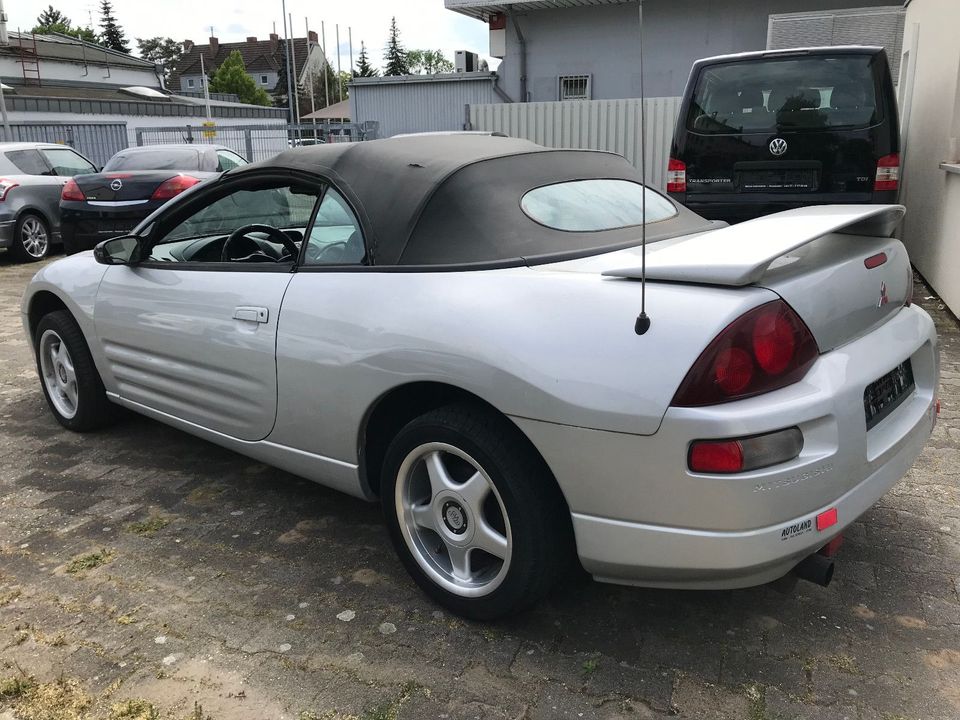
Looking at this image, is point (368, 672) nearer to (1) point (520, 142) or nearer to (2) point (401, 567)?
(2) point (401, 567)

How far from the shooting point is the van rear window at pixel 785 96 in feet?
20.9

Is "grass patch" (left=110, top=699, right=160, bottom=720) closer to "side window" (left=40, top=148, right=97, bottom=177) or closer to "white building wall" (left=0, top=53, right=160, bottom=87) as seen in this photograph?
"side window" (left=40, top=148, right=97, bottom=177)

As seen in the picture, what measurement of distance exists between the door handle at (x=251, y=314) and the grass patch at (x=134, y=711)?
1.30 meters

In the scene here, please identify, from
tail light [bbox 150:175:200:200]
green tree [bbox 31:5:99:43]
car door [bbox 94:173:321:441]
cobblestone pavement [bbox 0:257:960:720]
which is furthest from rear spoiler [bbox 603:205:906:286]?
green tree [bbox 31:5:99:43]

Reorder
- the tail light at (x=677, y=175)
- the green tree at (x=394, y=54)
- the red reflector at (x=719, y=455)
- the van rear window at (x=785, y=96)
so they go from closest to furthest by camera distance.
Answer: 1. the red reflector at (x=719, y=455)
2. the van rear window at (x=785, y=96)
3. the tail light at (x=677, y=175)
4. the green tree at (x=394, y=54)

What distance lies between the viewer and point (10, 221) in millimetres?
10758

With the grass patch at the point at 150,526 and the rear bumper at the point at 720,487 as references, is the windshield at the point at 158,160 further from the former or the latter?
the rear bumper at the point at 720,487

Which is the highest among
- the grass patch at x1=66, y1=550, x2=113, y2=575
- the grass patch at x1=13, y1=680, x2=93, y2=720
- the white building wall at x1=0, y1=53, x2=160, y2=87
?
the white building wall at x1=0, y1=53, x2=160, y2=87

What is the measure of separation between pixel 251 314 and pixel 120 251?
1.15 meters

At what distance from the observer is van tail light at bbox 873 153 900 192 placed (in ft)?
20.6

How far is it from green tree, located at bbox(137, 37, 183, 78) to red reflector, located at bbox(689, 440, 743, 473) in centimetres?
12198

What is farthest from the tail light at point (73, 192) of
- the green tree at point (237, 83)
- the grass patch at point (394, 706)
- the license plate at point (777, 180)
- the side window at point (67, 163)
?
the green tree at point (237, 83)

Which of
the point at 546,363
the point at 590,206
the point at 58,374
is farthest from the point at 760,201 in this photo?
the point at 58,374

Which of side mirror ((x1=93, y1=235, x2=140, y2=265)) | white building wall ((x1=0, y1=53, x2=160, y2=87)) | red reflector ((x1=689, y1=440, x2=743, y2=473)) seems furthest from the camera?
white building wall ((x1=0, y1=53, x2=160, y2=87))
